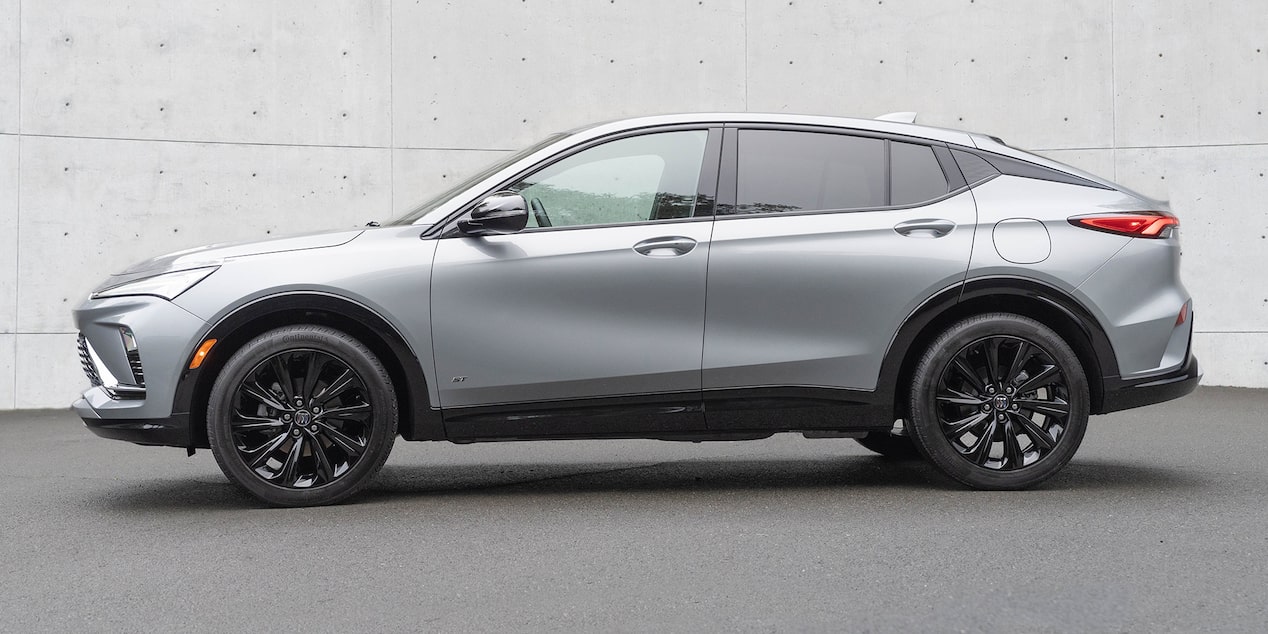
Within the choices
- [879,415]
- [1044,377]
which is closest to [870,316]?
[879,415]

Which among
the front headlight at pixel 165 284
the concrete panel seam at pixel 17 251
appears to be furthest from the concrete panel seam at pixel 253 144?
the front headlight at pixel 165 284

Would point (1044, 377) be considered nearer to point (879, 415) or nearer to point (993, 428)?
point (993, 428)

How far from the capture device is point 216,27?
10664 millimetres

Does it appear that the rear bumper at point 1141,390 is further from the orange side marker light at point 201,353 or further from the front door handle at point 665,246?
the orange side marker light at point 201,353

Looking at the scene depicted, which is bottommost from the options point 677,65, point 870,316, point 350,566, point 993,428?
point 350,566

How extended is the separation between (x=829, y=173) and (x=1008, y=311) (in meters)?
1.05

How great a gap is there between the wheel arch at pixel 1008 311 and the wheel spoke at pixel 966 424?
0.81ft

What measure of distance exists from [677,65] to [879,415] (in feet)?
21.8

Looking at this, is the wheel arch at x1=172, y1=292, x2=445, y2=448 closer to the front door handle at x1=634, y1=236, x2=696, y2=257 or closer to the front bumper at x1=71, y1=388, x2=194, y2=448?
the front bumper at x1=71, y1=388, x2=194, y2=448

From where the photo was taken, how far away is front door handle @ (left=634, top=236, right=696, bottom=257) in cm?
506

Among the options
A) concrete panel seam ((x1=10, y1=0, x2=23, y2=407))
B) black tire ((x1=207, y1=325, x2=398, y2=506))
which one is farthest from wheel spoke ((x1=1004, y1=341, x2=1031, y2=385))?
concrete panel seam ((x1=10, y1=0, x2=23, y2=407))

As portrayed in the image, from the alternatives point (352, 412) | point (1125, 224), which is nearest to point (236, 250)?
point (352, 412)

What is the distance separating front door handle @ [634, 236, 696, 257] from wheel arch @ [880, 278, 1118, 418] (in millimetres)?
1038

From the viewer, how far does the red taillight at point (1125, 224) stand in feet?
17.2
